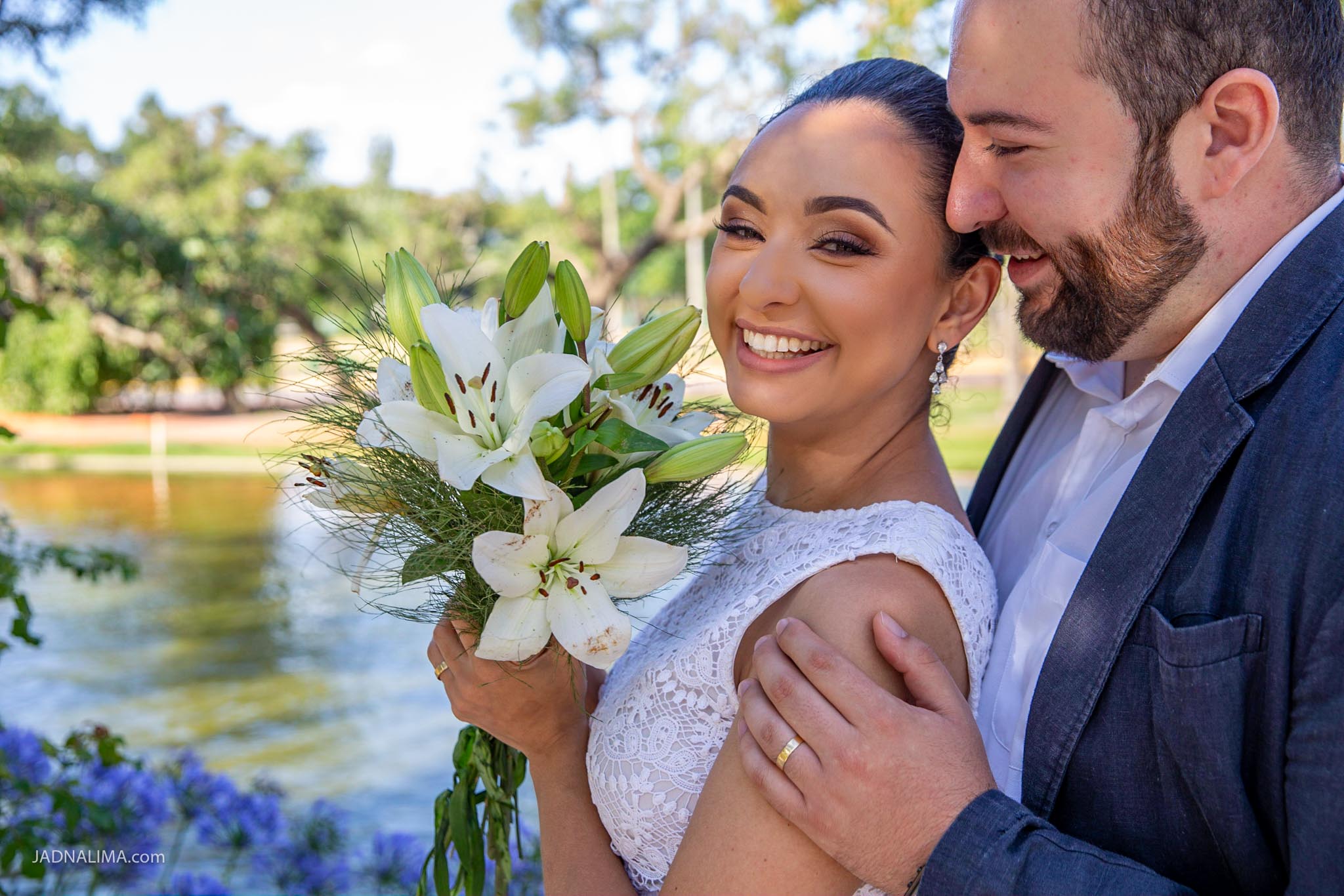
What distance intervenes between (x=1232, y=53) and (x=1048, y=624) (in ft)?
3.03

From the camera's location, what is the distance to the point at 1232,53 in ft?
5.49

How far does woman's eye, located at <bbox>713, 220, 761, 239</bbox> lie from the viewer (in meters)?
1.98

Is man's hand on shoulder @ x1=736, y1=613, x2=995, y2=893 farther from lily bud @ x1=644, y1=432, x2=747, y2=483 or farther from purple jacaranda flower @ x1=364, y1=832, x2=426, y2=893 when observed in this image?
purple jacaranda flower @ x1=364, y1=832, x2=426, y2=893

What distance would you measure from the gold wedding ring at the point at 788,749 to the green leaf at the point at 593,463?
455 mm

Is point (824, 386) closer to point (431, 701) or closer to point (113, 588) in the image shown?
point (431, 701)

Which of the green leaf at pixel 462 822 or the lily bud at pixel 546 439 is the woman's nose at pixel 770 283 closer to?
the lily bud at pixel 546 439

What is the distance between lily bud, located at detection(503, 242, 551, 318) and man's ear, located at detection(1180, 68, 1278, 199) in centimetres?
101

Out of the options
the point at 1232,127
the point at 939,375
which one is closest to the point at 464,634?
the point at 939,375

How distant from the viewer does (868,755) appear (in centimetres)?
145

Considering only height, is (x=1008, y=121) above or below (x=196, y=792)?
above

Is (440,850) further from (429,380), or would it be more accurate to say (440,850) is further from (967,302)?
(967,302)

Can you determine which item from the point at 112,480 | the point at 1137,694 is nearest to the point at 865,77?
the point at 1137,694

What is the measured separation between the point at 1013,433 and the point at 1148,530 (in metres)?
0.94

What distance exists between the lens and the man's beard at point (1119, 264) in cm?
170
